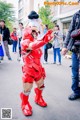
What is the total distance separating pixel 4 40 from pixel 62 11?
43.4 ft

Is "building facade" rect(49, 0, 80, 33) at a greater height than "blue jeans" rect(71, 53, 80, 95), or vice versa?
"building facade" rect(49, 0, 80, 33)

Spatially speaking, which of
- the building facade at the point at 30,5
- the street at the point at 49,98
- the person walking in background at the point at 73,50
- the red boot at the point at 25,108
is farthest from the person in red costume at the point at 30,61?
the building facade at the point at 30,5

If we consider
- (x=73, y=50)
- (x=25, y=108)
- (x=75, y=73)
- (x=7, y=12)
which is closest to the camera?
(x=25, y=108)

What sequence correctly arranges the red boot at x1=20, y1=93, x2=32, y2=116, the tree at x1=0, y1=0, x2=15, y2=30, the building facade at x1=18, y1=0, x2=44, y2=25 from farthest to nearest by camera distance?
1. the tree at x1=0, y1=0, x2=15, y2=30
2. the building facade at x1=18, y1=0, x2=44, y2=25
3. the red boot at x1=20, y1=93, x2=32, y2=116

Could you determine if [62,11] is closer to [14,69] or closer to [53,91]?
[14,69]

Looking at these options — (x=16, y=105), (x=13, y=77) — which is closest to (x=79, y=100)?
(x=16, y=105)

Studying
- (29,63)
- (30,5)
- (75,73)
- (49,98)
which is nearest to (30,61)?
(29,63)

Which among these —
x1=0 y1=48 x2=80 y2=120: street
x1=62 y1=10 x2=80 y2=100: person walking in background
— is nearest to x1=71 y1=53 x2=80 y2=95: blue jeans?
x1=62 y1=10 x2=80 y2=100: person walking in background

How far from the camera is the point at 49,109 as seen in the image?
13.1 feet

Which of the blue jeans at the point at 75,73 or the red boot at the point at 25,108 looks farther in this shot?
the blue jeans at the point at 75,73

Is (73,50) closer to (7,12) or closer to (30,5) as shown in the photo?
(30,5)

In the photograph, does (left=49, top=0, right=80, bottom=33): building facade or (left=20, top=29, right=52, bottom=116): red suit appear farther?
(left=49, top=0, right=80, bottom=33): building facade

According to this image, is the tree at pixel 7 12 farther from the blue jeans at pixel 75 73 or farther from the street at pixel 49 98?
the blue jeans at pixel 75 73

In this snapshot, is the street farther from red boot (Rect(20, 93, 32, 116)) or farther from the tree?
the tree
